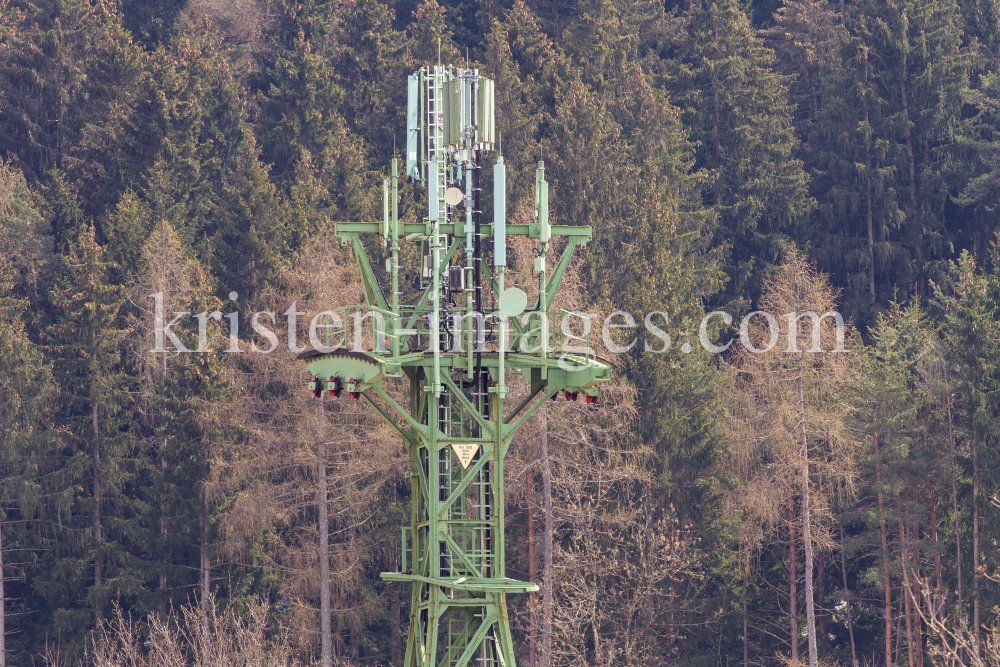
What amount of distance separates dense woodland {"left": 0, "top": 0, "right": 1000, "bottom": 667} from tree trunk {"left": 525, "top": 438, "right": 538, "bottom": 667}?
23cm

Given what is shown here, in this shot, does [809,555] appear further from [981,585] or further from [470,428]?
[470,428]

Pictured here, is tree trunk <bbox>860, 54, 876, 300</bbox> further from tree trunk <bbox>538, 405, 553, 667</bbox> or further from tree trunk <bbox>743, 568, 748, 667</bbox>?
tree trunk <bbox>538, 405, 553, 667</bbox>

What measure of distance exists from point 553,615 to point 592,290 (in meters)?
14.6

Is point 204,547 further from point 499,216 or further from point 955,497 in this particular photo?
point 499,216

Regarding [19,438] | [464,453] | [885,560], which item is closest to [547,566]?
[885,560]

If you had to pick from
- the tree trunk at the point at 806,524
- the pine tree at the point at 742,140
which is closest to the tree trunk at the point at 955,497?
the tree trunk at the point at 806,524

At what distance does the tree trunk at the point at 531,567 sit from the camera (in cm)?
6091

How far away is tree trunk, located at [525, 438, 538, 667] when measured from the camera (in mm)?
60906

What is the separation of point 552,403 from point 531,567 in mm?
7343

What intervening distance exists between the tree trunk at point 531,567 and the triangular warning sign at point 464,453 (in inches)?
968

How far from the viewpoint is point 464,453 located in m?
34.6

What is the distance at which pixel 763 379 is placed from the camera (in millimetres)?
63156

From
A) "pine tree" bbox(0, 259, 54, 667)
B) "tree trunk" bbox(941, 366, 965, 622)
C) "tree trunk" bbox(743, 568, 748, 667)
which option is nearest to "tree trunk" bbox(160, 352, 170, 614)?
"pine tree" bbox(0, 259, 54, 667)

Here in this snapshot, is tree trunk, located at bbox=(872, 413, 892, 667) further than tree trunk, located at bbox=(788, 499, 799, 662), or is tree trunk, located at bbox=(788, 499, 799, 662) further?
tree trunk, located at bbox=(788, 499, 799, 662)
